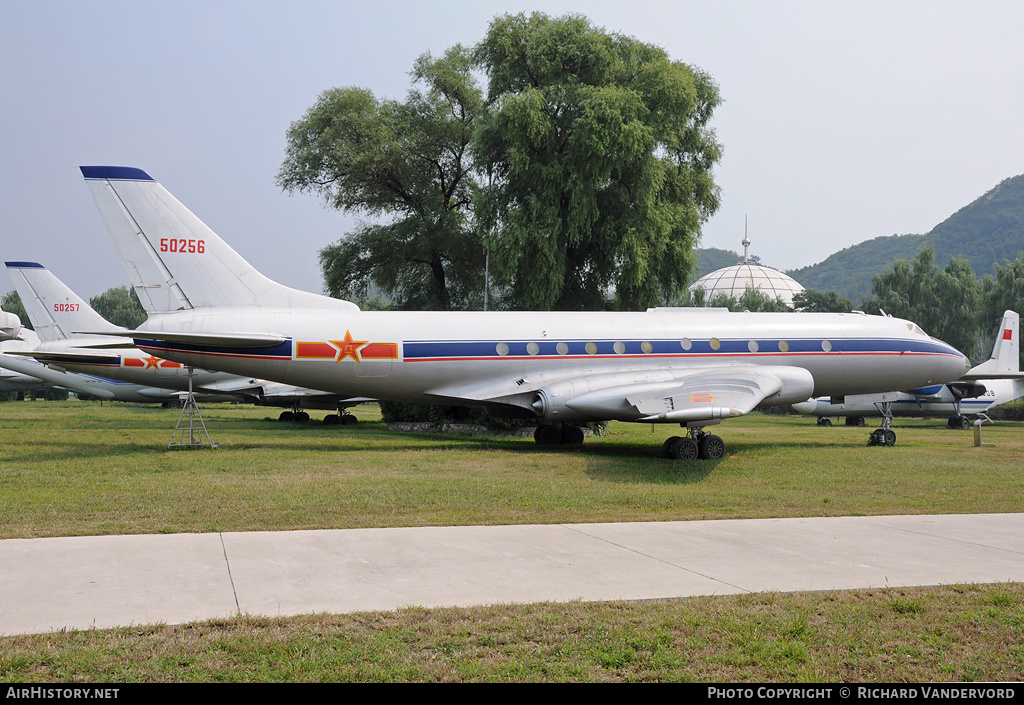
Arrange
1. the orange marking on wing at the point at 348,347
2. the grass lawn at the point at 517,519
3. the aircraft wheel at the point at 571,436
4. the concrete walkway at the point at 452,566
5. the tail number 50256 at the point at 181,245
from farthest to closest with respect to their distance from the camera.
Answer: the aircraft wheel at the point at 571,436
the orange marking on wing at the point at 348,347
the tail number 50256 at the point at 181,245
the concrete walkway at the point at 452,566
the grass lawn at the point at 517,519

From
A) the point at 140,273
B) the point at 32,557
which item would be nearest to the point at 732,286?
the point at 140,273

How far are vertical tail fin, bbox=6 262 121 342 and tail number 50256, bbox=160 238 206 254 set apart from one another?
14.3 m

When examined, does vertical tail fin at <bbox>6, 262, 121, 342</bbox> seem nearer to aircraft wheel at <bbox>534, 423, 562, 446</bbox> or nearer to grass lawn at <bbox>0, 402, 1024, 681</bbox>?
grass lawn at <bbox>0, 402, 1024, 681</bbox>

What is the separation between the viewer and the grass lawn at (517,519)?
14.7ft

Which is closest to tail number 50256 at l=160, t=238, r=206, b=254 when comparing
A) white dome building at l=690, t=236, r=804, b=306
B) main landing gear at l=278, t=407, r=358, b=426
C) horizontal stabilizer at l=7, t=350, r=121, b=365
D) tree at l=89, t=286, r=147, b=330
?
horizontal stabilizer at l=7, t=350, r=121, b=365

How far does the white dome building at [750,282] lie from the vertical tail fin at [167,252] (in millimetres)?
110626

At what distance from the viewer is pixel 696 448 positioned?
55.0 ft

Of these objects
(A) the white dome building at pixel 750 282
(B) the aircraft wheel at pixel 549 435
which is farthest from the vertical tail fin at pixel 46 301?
(A) the white dome building at pixel 750 282

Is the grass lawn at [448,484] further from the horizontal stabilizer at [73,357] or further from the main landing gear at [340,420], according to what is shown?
the main landing gear at [340,420]

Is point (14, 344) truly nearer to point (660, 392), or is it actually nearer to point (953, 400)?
point (660, 392)

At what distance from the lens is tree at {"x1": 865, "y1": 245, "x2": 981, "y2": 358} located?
56.2 metres

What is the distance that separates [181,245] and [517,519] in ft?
36.9

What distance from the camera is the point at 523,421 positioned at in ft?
81.5
